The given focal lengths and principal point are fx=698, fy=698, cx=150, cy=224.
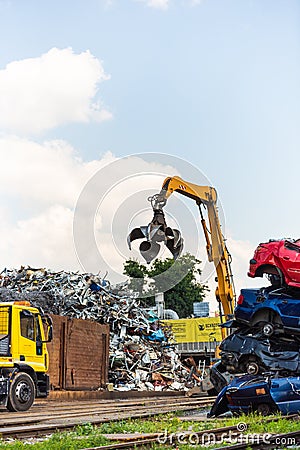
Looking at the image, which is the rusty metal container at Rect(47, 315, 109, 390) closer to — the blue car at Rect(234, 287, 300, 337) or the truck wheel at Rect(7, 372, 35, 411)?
the truck wheel at Rect(7, 372, 35, 411)

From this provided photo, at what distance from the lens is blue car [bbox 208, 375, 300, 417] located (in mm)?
11891

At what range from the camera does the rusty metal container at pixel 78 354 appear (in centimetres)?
2081

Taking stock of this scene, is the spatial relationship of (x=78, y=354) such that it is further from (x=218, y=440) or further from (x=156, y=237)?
(x=218, y=440)

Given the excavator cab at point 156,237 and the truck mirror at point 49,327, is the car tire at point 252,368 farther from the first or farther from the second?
the truck mirror at point 49,327

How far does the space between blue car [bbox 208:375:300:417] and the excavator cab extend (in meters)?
6.26

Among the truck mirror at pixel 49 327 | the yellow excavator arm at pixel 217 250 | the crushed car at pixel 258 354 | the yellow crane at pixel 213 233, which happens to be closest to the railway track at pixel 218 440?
the crushed car at pixel 258 354

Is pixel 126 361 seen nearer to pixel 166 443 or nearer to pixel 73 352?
pixel 73 352

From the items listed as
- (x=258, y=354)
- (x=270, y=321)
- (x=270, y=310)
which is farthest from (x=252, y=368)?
(x=270, y=310)

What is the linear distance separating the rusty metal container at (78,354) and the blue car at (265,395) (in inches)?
370

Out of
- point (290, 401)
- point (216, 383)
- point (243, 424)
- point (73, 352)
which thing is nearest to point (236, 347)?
point (216, 383)

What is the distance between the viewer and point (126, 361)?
24609 millimetres

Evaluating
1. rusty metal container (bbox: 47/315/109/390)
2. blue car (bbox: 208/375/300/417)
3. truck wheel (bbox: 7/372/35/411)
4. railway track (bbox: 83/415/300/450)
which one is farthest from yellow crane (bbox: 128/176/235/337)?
railway track (bbox: 83/415/300/450)

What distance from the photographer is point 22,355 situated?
1606 cm

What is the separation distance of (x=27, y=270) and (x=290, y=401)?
1689 cm
